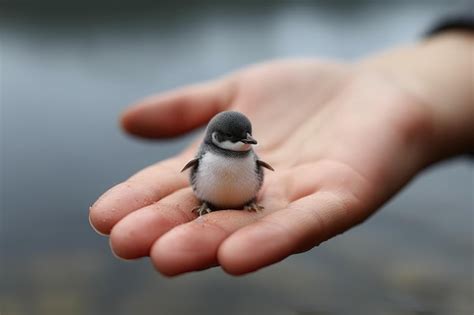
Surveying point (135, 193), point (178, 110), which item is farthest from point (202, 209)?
point (178, 110)

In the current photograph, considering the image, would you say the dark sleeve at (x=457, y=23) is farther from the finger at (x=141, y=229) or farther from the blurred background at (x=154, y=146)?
the finger at (x=141, y=229)

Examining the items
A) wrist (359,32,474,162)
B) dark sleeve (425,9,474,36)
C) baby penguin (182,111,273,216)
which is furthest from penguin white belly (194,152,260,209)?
dark sleeve (425,9,474,36)

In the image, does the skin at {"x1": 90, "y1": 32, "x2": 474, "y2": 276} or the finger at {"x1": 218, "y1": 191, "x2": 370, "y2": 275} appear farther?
the skin at {"x1": 90, "y1": 32, "x2": 474, "y2": 276}

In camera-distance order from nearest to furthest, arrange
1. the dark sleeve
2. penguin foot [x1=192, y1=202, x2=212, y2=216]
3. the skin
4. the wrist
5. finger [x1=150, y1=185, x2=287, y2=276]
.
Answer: finger [x1=150, y1=185, x2=287, y2=276] < the skin < penguin foot [x1=192, y1=202, x2=212, y2=216] < the wrist < the dark sleeve

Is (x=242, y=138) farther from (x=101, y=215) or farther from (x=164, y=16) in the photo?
(x=164, y=16)

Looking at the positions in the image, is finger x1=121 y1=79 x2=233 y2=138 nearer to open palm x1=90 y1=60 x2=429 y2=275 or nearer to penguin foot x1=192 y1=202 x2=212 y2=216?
open palm x1=90 y1=60 x2=429 y2=275
